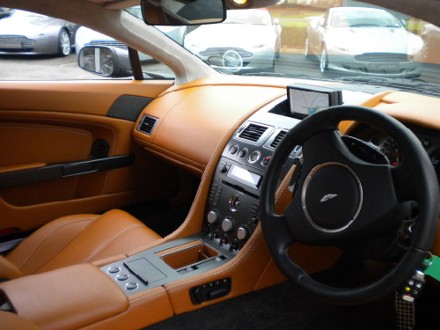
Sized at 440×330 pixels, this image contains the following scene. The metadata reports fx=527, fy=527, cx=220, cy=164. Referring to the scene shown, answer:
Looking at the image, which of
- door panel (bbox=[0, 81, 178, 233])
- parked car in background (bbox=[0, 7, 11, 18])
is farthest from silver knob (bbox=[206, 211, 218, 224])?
parked car in background (bbox=[0, 7, 11, 18])

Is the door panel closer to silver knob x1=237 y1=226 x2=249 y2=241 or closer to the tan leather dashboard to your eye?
the tan leather dashboard

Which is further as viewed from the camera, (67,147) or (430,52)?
(67,147)

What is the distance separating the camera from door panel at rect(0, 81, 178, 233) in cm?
283

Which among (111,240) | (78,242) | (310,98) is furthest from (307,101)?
(78,242)

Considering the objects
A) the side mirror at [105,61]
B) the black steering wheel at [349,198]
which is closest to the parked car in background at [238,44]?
the side mirror at [105,61]

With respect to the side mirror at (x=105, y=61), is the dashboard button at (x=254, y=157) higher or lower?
lower

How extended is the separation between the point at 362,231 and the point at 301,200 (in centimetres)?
23

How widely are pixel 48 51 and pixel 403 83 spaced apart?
2123mm

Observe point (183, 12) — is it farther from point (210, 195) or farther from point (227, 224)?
point (227, 224)

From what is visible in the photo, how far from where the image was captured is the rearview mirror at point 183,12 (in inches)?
Result: 81.8

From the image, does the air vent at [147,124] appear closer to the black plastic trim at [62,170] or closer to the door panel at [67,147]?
the door panel at [67,147]

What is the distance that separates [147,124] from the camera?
309 cm

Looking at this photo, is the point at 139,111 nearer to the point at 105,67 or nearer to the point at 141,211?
the point at 105,67

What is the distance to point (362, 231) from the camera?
1479 mm
